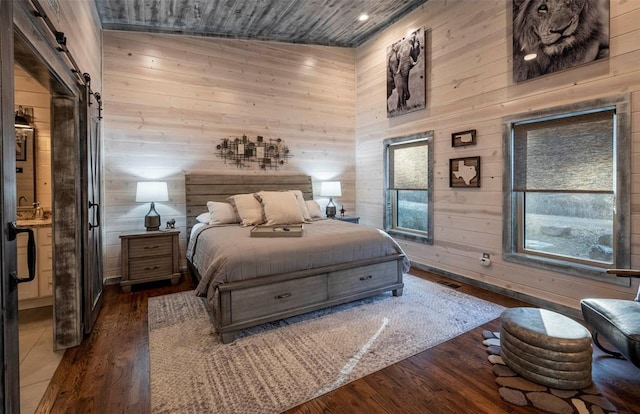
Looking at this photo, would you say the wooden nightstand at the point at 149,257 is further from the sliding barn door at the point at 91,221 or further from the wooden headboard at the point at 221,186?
the wooden headboard at the point at 221,186

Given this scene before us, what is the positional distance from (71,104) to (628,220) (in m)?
4.44

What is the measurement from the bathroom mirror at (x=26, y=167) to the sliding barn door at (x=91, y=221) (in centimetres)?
86

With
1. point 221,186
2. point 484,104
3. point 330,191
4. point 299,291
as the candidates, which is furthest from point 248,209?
point 484,104

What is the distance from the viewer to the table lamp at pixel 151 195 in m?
3.89

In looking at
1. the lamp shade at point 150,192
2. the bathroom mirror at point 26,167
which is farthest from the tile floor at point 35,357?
the lamp shade at point 150,192

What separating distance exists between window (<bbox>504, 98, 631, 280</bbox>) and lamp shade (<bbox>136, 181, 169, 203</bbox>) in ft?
13.2

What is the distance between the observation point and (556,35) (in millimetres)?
2988

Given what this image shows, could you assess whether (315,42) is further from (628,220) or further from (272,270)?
(628,220)

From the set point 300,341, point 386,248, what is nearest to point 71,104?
point 300,341

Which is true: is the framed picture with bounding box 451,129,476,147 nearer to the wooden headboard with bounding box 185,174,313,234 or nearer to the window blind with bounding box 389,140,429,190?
the window blind with bounding box 389,140,429,190

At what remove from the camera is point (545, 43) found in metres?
3.07

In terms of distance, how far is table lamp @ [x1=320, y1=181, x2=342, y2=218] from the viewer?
17.2 feet

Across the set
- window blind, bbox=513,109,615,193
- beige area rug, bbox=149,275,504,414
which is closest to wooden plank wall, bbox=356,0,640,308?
window blind, bbox=513,109,615,193

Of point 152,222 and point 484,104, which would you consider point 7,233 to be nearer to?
point 152,222
